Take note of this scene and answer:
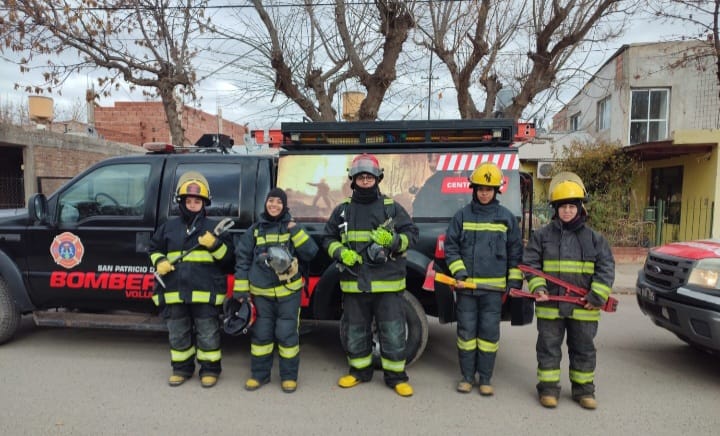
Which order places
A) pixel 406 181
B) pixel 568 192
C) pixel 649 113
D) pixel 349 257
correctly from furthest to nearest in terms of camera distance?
pixel 649 113 < pixel 406 181 < pixel 349 257 < pixel 568 192

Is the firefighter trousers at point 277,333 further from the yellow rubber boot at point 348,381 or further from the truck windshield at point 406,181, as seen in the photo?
the truck windshield at point 406,181

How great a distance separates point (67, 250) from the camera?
4.22m

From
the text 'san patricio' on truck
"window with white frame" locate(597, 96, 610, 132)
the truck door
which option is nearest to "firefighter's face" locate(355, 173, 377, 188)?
the truck door

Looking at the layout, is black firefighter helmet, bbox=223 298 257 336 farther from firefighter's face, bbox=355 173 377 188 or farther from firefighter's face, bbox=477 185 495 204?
firefighter's face, bbox=477 185 495 204

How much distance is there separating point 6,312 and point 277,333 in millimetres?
2746

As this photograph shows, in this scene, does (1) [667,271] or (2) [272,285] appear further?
(1) [667,271]

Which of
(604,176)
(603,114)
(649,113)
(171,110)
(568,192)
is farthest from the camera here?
(603,114)

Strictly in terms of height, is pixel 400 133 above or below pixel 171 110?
below

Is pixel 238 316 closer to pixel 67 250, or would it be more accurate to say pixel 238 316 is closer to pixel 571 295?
pixel 67 250

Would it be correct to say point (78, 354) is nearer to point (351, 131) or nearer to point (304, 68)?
point (351, 131)

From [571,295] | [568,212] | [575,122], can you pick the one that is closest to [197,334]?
[571,295]

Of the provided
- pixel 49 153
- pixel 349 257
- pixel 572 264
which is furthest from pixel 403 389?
pixel 49 153

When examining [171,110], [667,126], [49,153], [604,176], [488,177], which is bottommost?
[488,177]

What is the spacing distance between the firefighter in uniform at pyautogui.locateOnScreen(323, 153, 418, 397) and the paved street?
13.6 inches
